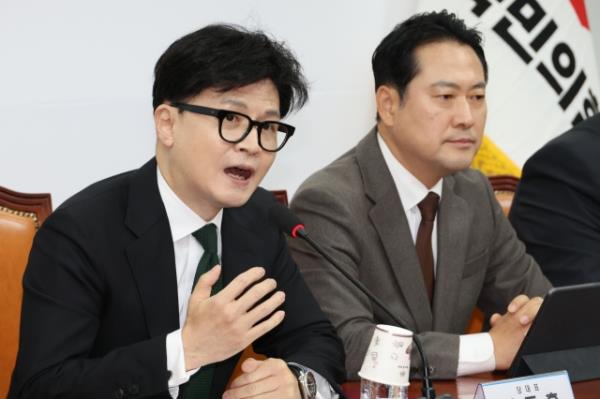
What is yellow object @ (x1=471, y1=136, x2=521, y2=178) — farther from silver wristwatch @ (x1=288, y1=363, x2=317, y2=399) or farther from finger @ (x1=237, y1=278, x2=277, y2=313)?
finger @ (x1=237, y1=278, x2=277, y2=313)

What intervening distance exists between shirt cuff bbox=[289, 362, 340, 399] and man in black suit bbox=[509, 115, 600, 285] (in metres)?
1.06

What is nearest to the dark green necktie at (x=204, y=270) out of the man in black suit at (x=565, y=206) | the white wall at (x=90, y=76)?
the white wall at (x=90, y=76)

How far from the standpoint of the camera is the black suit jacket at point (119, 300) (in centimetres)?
152

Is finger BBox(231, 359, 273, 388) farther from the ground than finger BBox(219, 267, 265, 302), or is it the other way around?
finger BBox(219, 267, 265, 302)

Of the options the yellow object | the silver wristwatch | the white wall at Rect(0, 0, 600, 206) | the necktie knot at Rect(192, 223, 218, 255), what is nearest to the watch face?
the silver wristwatch

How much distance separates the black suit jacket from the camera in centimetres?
152

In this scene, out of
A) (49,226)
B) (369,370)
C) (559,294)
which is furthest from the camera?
(49,226)

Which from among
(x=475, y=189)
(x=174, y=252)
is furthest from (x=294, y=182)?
(x=174, y=252)

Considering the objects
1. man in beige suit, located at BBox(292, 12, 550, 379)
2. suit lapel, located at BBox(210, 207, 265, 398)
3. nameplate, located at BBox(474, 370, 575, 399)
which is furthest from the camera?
man in beige suit, located at BBox(292, 12, 550, 379)

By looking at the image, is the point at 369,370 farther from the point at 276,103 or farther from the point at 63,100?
the point at 63,100

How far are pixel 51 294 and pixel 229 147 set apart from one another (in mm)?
434

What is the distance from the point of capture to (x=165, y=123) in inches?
67.0

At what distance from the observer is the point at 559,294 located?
1539 mm

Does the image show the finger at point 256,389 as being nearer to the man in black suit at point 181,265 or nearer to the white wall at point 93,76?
the man in black suit at point 181,265
